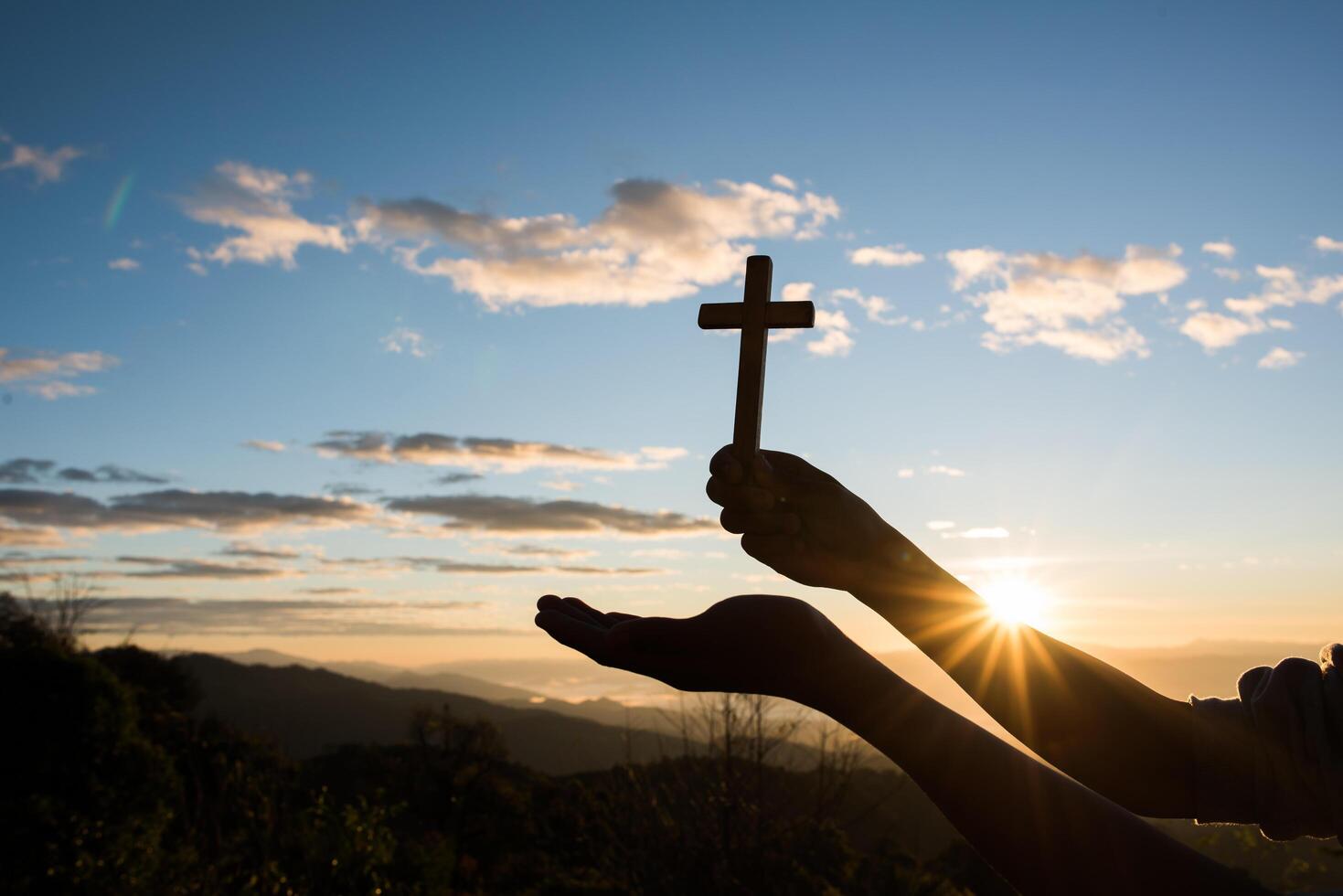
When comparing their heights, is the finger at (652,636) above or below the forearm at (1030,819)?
above

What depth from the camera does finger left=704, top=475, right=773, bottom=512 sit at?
→ 2469mm

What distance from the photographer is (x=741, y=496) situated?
2475 millimetres

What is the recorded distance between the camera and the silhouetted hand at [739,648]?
170 cm

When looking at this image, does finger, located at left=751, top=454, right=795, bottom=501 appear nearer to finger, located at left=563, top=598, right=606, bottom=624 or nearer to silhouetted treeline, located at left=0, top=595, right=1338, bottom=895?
finger, located at left=563, top=598, right=606, bottom=624

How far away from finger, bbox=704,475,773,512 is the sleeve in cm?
105

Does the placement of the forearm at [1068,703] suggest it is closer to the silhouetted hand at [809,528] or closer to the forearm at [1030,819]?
the silhouetted hand at [809,528]

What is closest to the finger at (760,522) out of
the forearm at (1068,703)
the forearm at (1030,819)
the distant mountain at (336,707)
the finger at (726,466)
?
the finger at (726,466)

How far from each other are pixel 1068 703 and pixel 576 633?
3.27 feet

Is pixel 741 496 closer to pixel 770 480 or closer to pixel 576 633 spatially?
pixel 770 480

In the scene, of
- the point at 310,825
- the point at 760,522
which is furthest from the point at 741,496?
the point at 310,825

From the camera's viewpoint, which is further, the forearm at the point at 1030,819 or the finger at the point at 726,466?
the finger at the point at 726,466

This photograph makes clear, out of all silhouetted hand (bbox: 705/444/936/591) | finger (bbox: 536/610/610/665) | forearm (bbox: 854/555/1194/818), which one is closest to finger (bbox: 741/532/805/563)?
silhouetted hand (bbox: 705/444/936/591)

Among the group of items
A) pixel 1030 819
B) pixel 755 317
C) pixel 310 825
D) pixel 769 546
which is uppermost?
pixel 755 317

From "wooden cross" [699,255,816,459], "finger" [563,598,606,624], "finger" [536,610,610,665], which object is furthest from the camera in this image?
"wooden cross" [699,255,816,459]
